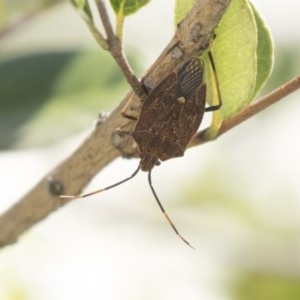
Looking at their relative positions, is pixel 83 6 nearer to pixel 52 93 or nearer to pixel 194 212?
pixel 52 93

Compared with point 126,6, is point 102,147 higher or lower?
lower

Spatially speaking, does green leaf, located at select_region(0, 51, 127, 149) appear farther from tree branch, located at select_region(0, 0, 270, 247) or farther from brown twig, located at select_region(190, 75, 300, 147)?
brown twig, located at select_region(190, 75, 300, 147)

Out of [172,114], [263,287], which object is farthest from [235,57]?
[263,287]

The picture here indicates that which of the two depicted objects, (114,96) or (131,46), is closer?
(114,96)

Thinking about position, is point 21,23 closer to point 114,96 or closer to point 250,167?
point 114,96

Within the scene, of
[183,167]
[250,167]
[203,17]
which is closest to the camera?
[203,17]

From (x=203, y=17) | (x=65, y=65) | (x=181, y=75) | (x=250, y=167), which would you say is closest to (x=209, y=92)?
(x=181, y=75)
